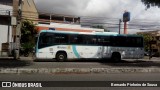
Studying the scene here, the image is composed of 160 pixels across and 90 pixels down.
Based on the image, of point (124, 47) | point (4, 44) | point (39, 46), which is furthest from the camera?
point (4, 44)

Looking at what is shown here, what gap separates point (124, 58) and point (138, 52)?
1.43 m

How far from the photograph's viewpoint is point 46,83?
1047 cm

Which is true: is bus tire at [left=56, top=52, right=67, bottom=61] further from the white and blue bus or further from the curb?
the curb

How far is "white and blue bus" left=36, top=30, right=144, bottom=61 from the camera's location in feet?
90.5

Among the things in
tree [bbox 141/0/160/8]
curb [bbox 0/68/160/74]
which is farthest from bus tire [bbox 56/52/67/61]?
curb [bbox 0/68/160/74]

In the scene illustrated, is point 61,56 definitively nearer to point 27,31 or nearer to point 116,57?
point 116,57

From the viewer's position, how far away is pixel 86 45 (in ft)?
94.8

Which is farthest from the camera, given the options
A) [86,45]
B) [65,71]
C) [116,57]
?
[116,57]

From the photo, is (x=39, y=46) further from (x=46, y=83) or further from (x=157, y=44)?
(x=157, y=44)

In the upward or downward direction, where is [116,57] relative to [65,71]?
upward

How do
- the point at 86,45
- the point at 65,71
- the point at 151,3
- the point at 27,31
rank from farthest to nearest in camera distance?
1. the point at 27,31
2. the point at 86,45
3. the point at 151,3
4. the point at 65,71

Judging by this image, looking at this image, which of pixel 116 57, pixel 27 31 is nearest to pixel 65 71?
pixel 116 57

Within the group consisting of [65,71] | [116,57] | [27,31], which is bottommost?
[65,71]

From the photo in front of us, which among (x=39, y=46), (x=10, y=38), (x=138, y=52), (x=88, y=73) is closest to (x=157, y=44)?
(x=10, y=38)
